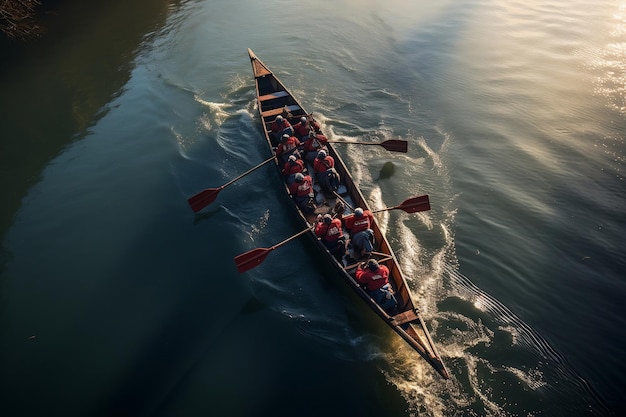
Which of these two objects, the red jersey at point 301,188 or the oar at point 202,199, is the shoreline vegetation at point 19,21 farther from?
the red jersey at point 301,188

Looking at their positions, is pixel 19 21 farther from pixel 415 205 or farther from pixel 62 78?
pixel 415 205

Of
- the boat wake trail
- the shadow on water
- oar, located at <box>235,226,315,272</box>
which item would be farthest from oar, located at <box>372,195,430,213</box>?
the shadow on water

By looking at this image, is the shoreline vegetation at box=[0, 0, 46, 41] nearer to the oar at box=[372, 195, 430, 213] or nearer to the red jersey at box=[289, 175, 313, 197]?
the red jersey at box=[289, 175, 313, 197]

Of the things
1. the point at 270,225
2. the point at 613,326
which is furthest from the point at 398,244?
the point at 613,326

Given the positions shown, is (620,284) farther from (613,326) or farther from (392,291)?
(392,291)

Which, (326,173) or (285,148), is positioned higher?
(285,148)

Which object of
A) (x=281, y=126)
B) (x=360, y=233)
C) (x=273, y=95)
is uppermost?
(x=273, y=95)

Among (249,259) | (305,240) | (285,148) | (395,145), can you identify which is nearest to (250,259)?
(249,259)
